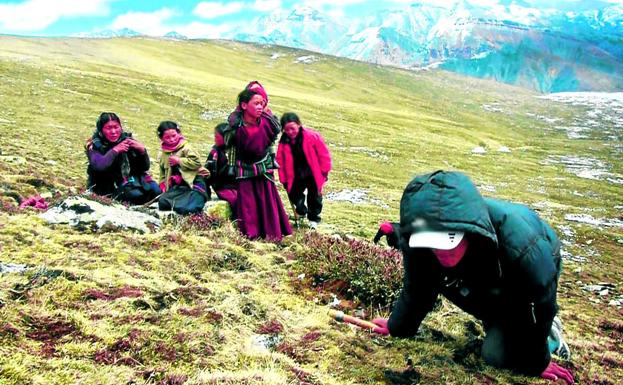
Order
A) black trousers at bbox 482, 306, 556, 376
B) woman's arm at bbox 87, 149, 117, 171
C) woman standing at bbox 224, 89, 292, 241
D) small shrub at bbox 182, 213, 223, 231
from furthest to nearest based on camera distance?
woman's arm at bbox 87, 149, 117, 171, woman standing at bbox 224, 89, 292, 241, small shrub at bbox 182, 213, 223, 231, black trousers at bbox 482, 306, 556, 376

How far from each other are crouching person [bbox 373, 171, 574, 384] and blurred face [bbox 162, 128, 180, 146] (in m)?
6.62

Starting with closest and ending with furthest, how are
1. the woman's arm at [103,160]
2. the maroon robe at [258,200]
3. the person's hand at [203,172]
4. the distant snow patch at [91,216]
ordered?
1. the distant snow patch at [91,216]
2. the maroon robe at [258,200]
3. the woman's arm at [103,160]
4. the person's hand at [203,172]

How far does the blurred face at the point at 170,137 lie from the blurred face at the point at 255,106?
2.22 m

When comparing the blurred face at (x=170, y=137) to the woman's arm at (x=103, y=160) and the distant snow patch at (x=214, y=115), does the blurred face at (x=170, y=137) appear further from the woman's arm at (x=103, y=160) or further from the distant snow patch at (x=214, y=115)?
the distant snow patch at (x=214, y=115)

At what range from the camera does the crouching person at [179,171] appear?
980 centimetres

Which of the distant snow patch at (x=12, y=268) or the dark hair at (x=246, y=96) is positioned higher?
the dark hair at (x=246, y=96)

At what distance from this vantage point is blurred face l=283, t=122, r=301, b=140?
Result: 11.0 metres

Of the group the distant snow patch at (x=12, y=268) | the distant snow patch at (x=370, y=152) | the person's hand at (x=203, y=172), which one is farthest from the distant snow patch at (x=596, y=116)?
the distant snow patch at (x=12, y=268)

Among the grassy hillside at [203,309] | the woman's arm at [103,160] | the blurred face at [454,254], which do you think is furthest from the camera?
the woman's arm at [103,160]

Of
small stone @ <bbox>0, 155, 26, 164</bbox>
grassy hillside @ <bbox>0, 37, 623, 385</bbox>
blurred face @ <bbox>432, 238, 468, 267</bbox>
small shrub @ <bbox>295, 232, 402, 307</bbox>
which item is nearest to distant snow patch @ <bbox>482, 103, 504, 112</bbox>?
grassy hillside @ <bbox>0, 37, 623, 385</bbox>

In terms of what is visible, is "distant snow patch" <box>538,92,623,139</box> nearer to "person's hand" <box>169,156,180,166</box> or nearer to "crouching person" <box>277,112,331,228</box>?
"crouching person" <box>277,112,331,228</box>

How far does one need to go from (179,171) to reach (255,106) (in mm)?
2733

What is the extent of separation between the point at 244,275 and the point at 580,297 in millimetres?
6992

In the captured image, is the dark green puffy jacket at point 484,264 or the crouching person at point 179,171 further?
the crouching person at point 179,171
